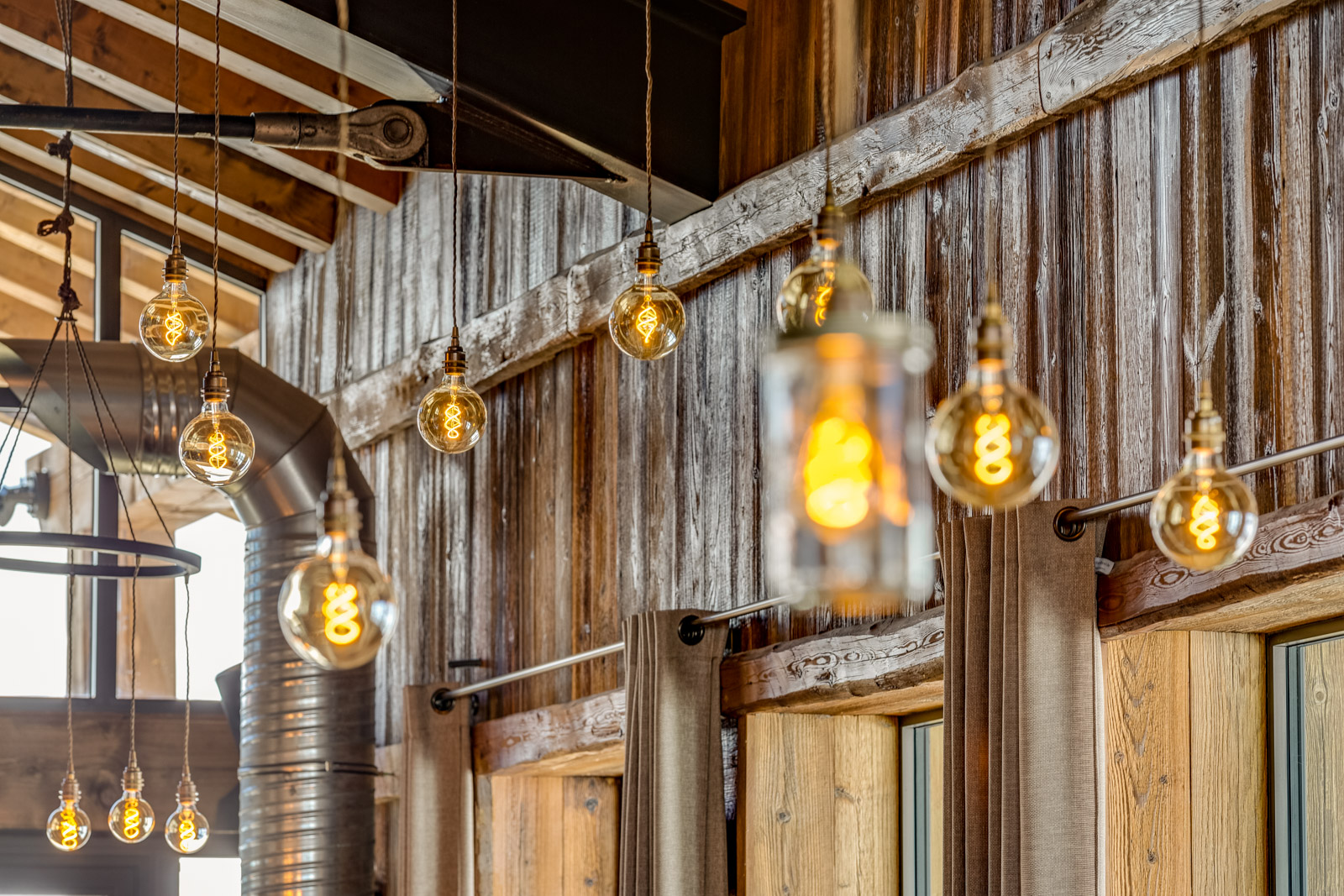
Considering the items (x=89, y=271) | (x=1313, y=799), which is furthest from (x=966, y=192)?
(x=89, y=271)

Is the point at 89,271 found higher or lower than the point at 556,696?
higher

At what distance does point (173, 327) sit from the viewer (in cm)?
355

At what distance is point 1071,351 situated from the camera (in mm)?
3926

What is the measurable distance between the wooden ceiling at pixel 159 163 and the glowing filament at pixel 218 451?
3289 mm

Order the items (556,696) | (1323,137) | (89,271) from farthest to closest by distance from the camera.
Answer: (89,271)
(556,696)
(1323,137)

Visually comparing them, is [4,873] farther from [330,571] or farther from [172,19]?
[330,571]

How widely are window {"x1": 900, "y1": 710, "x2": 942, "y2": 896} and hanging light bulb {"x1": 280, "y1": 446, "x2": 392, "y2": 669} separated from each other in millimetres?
3026

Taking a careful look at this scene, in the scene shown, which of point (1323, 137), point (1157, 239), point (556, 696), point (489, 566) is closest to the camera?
point (1323, 137)

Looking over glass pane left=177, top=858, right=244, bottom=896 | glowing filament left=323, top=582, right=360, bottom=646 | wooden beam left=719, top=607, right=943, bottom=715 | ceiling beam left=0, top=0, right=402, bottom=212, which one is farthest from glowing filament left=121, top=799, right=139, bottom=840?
glowing filament left=323, top=582, right=360, bottom=646

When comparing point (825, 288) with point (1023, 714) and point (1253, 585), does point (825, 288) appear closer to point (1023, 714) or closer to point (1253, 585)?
point (1253, 585)

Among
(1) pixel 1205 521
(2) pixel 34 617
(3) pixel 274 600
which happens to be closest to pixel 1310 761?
(1) pixel 1205 521

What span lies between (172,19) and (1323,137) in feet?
15.6

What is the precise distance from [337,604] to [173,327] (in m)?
1.56

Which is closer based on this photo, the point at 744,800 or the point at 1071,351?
the point at 1071,351
